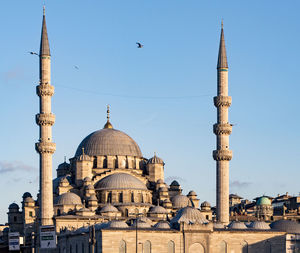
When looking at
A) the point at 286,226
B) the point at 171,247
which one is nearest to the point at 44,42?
the point at 171,247

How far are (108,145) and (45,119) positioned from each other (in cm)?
1615

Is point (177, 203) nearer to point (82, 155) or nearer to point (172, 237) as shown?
point (82, 155)

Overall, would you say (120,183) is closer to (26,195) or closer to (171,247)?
(26,195)

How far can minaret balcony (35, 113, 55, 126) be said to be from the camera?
8544 centimetres

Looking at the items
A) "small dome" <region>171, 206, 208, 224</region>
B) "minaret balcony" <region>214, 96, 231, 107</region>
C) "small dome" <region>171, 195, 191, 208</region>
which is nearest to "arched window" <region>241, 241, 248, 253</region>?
"small dome" <region>171, 206, 208, 224</region>

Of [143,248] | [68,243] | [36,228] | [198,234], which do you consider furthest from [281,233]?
[36,228]

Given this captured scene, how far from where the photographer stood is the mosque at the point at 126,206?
253ft

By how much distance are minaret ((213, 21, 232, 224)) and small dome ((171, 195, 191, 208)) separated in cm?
1109

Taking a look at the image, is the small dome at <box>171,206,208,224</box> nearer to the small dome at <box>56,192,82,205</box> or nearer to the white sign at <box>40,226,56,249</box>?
the small dome at <box>56,192,82,205</box>

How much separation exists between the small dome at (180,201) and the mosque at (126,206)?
0.36ft

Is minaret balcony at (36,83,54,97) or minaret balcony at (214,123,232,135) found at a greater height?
minaret balcony at (36,83,54,97)

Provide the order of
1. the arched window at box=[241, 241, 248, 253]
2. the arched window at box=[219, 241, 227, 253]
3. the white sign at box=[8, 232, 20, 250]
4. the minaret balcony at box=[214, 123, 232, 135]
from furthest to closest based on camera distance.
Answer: the minaret balcony at box=[214, 123, 232, 135], the arched window at box=[241, 241, 248, 253], the arched window at box=[219, 241, 227, 253], the white sign at box=[8, 232, 20, 250]

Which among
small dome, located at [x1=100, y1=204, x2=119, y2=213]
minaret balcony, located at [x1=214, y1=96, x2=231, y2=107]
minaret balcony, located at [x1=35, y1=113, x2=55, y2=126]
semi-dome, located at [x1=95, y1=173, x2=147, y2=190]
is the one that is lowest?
small dome, located at [x1=100, y1=204, x2=119, y2=213]

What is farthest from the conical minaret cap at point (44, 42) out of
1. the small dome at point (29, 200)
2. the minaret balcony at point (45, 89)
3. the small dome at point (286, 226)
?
the small dome at point (286, 226)
